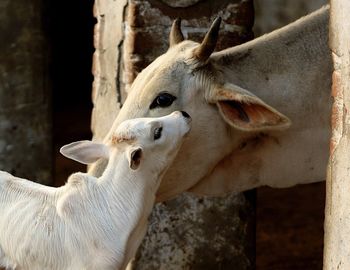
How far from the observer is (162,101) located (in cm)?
691

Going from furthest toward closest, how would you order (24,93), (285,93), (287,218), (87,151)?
(287,218)
(24,93)
(285,93)
(87,151)

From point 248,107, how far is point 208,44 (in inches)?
13.7

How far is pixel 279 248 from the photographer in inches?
416

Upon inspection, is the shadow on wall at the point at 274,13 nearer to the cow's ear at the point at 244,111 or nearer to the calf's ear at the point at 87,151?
the cow's ear at the point at 244,111

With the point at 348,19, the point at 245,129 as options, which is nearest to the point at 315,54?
the point at 245,129

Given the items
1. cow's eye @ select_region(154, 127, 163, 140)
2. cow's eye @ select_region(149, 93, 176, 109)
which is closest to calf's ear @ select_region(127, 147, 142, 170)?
cow's eye @ select_region(154, 127, 163, 140)

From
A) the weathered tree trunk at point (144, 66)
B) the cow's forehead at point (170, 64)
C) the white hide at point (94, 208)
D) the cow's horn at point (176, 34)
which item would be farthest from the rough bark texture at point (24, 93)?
the white hide at point (94, 208)

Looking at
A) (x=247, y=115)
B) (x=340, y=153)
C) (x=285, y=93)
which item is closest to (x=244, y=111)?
(x=247, y=115)

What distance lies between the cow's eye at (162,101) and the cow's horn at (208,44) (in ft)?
0.77

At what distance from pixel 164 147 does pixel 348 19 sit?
1.33 meters

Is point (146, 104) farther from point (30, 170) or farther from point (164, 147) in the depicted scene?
point (30, 170)

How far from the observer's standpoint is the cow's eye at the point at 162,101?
6.90 meters

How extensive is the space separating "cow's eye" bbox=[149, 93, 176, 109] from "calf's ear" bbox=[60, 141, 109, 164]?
0.39m

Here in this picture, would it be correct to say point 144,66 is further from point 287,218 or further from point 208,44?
point 287,218
